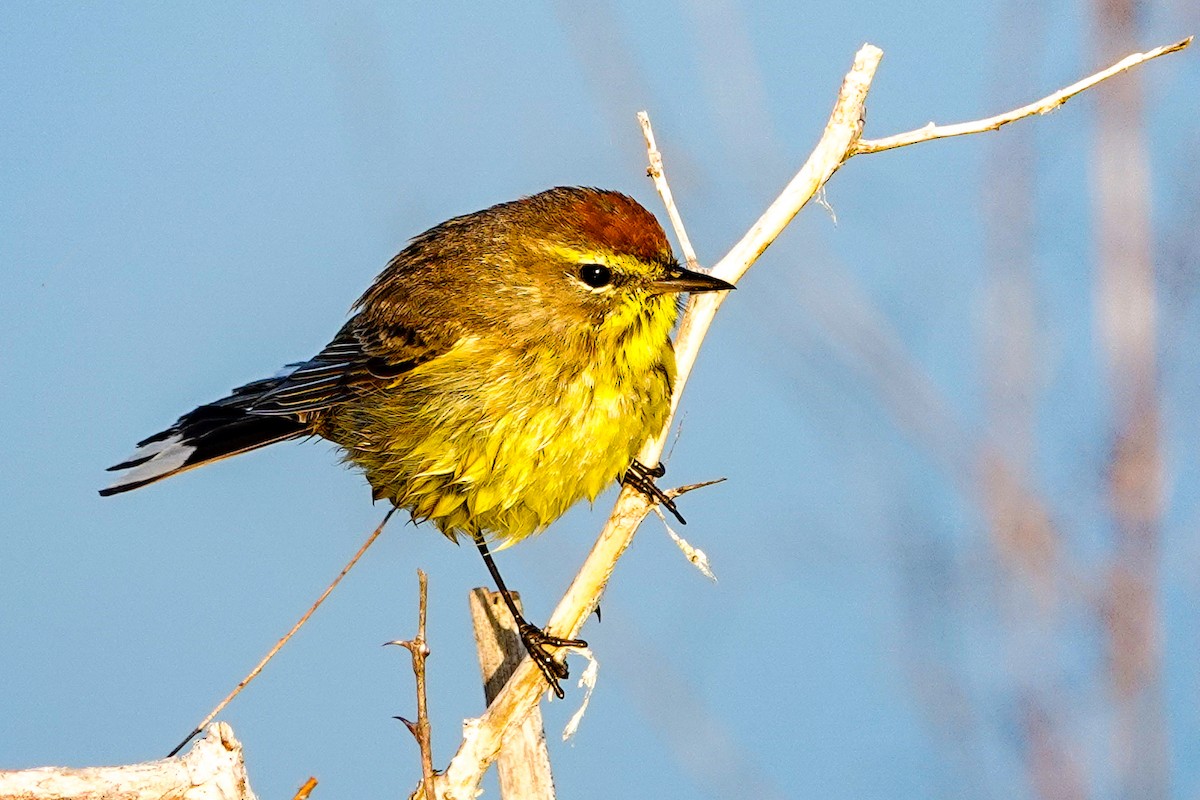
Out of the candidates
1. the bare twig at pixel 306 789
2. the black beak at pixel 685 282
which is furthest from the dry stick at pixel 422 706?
the black beak at pixel 685 282

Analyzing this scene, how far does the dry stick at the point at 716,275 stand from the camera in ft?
9.01

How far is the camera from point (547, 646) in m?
3.18

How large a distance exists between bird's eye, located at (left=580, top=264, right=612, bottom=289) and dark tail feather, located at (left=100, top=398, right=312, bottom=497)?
102 centimetres

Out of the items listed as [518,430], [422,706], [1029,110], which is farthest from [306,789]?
[1029,110]

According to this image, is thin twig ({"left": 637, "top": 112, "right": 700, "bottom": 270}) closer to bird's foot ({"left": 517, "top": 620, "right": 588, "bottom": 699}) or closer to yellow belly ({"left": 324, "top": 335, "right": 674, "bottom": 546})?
Result: yellow belly ({"left": 324, "top": 335, "right": 674, "bottom": 546})

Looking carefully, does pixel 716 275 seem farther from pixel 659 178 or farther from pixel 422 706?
pixel 422 706

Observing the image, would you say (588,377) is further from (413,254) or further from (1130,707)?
(1130,707)

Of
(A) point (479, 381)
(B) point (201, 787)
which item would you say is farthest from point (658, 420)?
(B) point (201, 787)

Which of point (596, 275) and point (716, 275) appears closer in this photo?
point (716, 275)

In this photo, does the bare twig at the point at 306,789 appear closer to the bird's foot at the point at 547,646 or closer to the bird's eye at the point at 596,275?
the bird's foot at the point at 547,646

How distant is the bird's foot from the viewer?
302 cm

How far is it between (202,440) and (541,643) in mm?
1365

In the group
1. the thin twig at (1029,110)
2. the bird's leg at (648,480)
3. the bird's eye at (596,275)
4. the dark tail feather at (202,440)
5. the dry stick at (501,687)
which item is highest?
the dark tail feather at (202,440)

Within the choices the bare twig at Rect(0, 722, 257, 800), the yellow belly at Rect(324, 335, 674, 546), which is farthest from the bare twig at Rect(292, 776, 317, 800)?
the yellow belly at Rect(324, 335, 674, 546)
